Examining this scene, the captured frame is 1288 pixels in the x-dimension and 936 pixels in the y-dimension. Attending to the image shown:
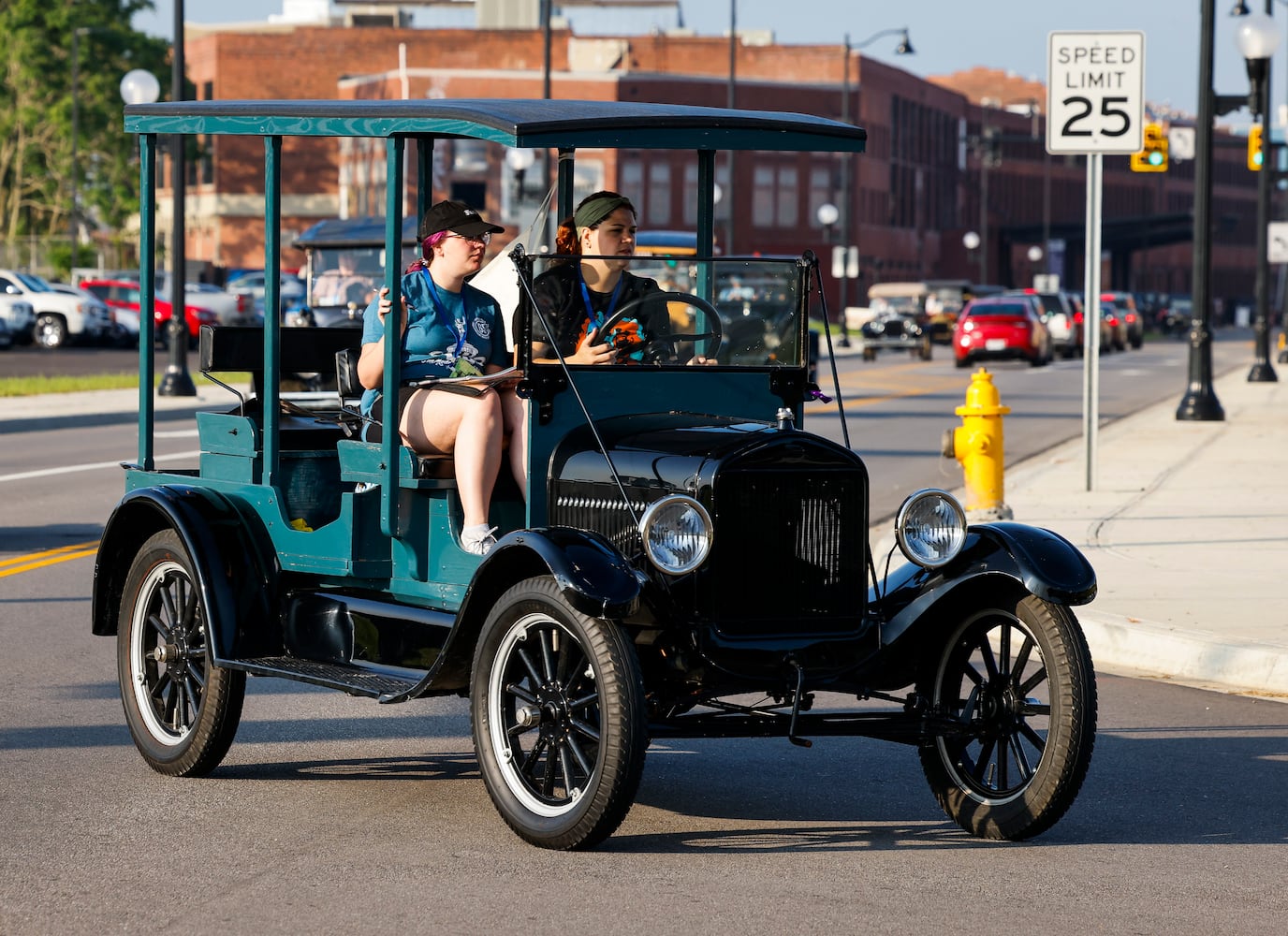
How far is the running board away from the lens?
6598 millimetres

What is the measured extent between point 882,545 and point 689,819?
658cm

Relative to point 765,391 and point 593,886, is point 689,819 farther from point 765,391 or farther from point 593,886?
point 765,391

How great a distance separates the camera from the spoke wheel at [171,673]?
718 centimetres

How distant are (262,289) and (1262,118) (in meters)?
23.7

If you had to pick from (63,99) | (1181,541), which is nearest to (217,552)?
(1181,541)

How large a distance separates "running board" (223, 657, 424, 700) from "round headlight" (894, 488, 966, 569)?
1559mm

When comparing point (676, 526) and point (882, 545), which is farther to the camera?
point (882, 545)

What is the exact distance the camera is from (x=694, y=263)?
7.21 meters

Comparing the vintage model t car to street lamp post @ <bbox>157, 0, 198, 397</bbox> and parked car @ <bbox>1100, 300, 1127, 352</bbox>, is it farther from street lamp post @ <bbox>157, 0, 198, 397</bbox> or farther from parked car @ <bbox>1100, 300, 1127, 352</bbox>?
parked car @ <bbox>1100, 300, 1127, 352</bbox>

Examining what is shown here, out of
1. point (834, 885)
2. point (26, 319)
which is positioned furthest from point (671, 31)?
point (834, 885)

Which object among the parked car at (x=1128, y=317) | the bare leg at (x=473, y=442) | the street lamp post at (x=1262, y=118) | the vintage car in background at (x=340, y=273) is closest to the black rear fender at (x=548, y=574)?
the bare leg at (x=473, y=442)

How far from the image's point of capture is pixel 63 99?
7319cm

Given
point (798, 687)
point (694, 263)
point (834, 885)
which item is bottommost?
point (834, 885)

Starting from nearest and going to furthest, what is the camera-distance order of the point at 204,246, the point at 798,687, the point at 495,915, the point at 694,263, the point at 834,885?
the point at 495,915, the point at 834,885, the point at 798,687, the point at 694,263, the point at 204,246
